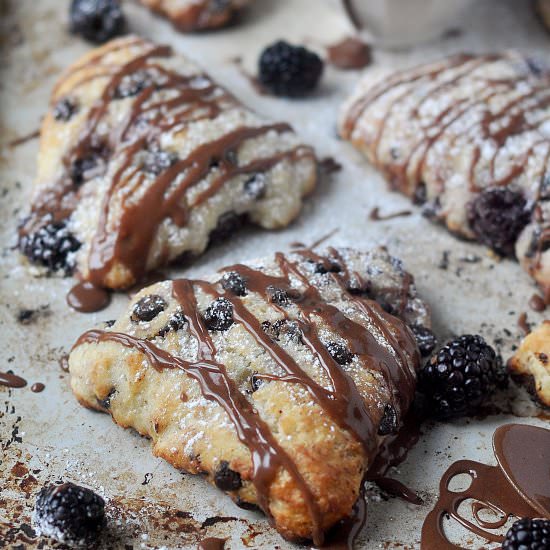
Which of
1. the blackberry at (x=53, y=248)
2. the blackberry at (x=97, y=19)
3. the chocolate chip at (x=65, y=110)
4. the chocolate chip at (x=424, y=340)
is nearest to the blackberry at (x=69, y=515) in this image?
the blackberry at (x=53, y=248)

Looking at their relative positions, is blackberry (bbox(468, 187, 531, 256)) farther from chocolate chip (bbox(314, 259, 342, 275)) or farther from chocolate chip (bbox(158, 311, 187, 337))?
chocolate chip (bbox(158, 311, 187, 337))

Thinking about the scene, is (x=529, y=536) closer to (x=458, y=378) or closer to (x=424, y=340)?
(x=458, y=378)

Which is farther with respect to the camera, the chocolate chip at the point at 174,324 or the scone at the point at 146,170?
the scone at the point at 146,170

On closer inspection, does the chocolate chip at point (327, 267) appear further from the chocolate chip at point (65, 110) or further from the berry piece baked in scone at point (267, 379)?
the chocolate chip at point (65, 110)

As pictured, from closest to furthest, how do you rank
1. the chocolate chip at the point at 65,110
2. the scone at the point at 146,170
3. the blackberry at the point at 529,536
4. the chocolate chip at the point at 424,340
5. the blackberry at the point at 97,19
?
1. the blackberry at the point at 529,536
2. the chocolate chip at the point at 424,340
3. the scone at the point at 146,170
4. the chocolate chip at the point at 65,110
5. the blackberry at the point at 97,19

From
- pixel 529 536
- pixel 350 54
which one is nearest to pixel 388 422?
pixel 529 536

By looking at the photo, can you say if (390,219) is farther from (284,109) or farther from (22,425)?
(22,425)
